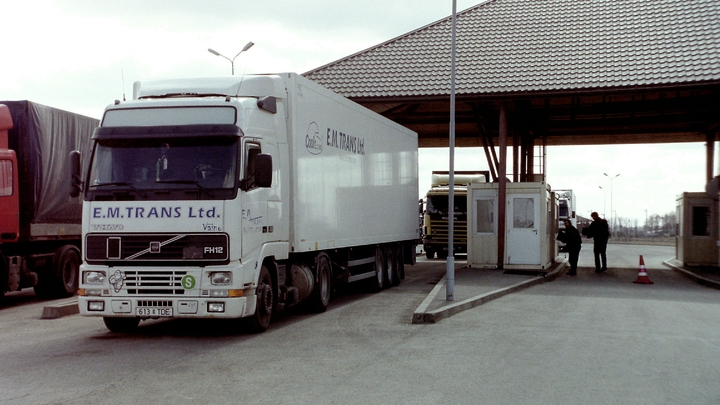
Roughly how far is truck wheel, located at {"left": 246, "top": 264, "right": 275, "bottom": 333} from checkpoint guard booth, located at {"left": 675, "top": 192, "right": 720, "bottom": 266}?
20.9m

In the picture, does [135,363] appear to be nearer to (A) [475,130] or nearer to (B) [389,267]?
(B) [389,267]

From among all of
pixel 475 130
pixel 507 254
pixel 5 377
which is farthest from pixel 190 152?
pixel 475 130

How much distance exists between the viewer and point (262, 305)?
11398 millimetres

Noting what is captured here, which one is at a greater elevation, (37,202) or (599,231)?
(37,202)

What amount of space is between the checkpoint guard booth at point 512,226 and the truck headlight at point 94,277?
52.2ft

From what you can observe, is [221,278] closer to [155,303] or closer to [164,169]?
[155,303]

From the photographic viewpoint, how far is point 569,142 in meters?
37.1

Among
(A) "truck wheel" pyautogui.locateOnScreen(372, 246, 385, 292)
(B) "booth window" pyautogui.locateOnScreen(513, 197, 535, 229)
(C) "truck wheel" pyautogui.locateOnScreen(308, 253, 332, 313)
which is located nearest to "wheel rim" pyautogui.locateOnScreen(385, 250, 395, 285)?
(A) "truck wheel" pyautogui.locateOnScreen(372, 246, 385, 292)

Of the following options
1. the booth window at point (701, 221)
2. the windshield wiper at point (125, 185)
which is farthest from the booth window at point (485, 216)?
the windshield wiper at point (125, 185)

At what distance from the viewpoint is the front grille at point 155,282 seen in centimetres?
1042

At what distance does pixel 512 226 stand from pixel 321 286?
11796 millimetres

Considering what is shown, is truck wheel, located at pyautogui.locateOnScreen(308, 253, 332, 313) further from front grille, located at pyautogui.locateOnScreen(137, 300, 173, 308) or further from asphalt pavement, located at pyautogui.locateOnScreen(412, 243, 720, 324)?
front grille, located at pyautogui.locateOnScreen(137, 300, 173, 308)

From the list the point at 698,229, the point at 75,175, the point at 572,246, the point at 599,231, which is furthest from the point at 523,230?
the point at 75,175

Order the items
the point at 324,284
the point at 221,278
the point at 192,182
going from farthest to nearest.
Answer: the point at 324,284
the point at 192,182
the point at 221,278
